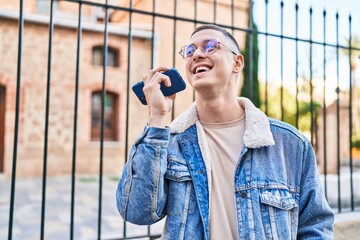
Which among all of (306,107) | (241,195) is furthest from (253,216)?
(306,107)

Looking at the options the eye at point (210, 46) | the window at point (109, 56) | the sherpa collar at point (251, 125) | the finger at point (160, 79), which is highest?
the window at point (109, 56)

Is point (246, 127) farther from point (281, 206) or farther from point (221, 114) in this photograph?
point (281, 206)

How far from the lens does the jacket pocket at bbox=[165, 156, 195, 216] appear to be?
4.46 feet

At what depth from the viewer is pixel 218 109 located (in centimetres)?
150

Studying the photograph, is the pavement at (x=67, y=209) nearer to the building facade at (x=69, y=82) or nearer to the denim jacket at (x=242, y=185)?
the building facade at (x=69, y=82)

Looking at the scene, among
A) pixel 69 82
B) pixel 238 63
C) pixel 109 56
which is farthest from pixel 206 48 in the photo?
pixel 109 56

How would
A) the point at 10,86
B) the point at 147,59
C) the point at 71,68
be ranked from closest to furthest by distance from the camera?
1. the point at 10,86
2. the point at 71,68
3. the point at 147,59

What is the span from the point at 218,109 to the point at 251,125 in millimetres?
162

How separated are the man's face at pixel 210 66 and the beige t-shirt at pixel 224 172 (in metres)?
0.20

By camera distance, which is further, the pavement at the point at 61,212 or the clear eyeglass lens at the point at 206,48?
the pavement at the point at 61,212

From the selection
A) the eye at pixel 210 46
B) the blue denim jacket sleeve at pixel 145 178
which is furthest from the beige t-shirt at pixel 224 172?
the eye at pixel 210 46

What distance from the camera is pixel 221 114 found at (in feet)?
4.96

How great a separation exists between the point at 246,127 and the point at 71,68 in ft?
37.5

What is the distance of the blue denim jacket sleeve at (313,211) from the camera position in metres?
1.40
